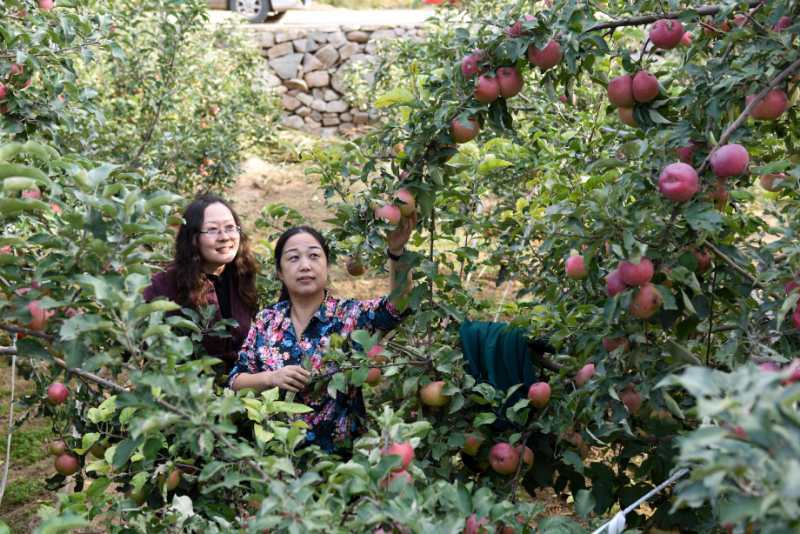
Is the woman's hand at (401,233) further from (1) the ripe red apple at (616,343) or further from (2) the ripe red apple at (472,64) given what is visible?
Answer: (1) the ripe red apple at (616,343)

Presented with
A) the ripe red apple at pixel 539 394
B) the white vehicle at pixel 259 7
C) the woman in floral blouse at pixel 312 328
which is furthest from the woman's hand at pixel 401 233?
the white vehicle at pixel 259 7

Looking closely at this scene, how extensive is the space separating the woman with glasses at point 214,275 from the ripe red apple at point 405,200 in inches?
32.0

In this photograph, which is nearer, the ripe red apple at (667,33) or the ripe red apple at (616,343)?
the ripe red apple at (616,343)

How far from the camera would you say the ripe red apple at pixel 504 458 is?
254 centimetres

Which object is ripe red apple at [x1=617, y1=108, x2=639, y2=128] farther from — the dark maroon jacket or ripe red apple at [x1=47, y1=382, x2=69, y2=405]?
ripe red apple at [x1=47, y1=382, x2=69, y2=405]

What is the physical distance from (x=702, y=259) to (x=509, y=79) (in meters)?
0.64

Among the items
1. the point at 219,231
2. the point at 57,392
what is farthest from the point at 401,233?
the point at 57,392

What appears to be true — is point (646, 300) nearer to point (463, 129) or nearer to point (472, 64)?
point (463, 129)

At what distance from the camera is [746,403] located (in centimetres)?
113

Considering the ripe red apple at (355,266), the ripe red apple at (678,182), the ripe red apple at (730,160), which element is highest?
the ripe red apple at (730,160)

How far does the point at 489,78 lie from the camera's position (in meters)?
2.30

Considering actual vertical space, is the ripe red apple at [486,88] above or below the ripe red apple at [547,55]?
below

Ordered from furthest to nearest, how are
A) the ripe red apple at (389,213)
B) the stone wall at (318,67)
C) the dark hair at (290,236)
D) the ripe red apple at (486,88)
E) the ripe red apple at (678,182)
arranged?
the stone wall at (318,67), the dark hair at (290,236), the ripe red apple at (389,213), the ripe red apple at (486,88), the ripe red apple at (678,182)

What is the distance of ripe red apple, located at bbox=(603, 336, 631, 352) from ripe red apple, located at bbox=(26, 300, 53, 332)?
1.19m
